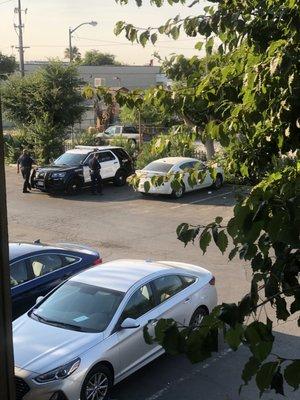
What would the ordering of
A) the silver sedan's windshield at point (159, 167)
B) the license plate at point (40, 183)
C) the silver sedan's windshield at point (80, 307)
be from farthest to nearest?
1. the license plate at point (40, 183)
2. the silver sedan's windshield at point (159, 167)
3. the silver sedan's windshield at point (80, 307)

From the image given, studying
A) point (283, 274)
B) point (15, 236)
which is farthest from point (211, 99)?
point (15, 236)

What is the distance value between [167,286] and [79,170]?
13.4 metres

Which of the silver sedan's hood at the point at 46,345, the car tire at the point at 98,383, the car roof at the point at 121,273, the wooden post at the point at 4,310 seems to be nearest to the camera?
the wooden post at the point at 4,310

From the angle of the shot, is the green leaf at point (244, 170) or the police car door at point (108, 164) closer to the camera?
the green leaf at point (244, 170)

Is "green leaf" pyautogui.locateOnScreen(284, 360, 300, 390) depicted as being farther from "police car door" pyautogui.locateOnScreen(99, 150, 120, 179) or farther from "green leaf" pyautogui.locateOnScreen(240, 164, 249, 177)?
"police car door" pyautogui.locateOnScreen(99, 150, 120, 179)

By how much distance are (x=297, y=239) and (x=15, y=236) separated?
1379 cm

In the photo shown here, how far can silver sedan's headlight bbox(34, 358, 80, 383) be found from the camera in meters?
6.29

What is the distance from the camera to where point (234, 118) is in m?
3.37

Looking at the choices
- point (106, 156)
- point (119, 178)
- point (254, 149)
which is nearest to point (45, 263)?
point (254, 149)

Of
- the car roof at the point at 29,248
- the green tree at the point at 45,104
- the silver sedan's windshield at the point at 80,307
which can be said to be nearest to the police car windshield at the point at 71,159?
the green tree at the point at 45,104

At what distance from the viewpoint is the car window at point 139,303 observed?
7.41 m

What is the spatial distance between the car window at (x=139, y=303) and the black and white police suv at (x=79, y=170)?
13118 mm

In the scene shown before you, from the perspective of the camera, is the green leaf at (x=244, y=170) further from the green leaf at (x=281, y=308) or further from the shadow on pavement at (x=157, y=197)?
the shadow on pavement at (x=157, y=197)

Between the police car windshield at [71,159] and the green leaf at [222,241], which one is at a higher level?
the green leaf at [222,241]
